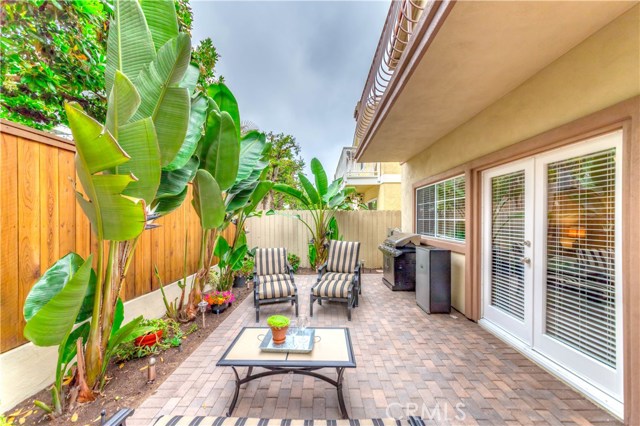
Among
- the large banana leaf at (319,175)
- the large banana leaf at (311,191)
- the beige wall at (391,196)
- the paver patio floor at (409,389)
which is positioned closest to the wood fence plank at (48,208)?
the paver patio floor at (409,389)

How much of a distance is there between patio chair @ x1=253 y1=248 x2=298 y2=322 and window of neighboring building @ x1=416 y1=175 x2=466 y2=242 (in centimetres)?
336

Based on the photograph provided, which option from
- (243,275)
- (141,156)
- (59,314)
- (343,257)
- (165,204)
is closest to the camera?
(59,314)

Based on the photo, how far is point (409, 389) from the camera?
256 cm

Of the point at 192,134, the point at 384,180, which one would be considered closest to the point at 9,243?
the point at 192,134

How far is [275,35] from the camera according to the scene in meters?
7.41

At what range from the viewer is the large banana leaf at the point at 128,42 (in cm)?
210

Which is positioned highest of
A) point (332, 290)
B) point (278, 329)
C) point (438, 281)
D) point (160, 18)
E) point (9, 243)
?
point (160, 18)

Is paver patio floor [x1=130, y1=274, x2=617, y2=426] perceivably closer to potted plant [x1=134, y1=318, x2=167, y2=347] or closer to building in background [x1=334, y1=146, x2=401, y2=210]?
potted plant [x1=134, y1=318, x2=167, y2=347]

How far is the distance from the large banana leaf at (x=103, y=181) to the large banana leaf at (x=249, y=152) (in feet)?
7.52

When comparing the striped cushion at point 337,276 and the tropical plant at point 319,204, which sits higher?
the tropical plant at point 319,204

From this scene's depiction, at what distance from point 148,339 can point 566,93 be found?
18.2 feet

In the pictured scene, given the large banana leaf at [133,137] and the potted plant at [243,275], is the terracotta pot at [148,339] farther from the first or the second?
the potted plant at [243,275]

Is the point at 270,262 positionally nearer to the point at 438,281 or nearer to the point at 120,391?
the point at 120,391

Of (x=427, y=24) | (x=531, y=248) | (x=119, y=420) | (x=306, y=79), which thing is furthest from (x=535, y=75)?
(x=306, y=79)
